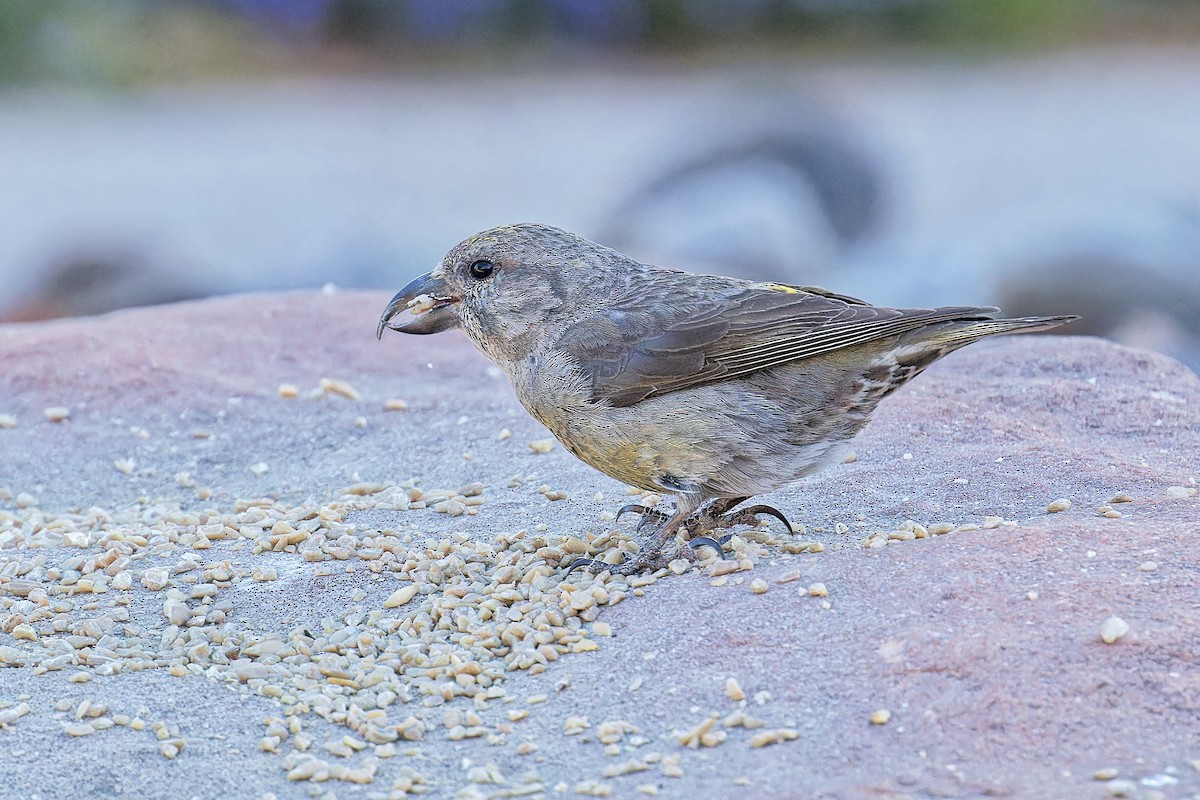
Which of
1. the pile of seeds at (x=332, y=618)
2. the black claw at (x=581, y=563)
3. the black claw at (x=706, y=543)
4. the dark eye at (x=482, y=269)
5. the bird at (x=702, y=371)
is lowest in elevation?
the pile of seeds at (x=332, y=618)

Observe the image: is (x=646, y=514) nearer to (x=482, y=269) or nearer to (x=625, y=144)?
(x=482, y=269)

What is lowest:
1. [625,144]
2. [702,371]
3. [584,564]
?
[584,564]

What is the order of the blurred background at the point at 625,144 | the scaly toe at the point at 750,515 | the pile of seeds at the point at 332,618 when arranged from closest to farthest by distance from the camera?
the pile of seeds at the point at 332,618 → the scaly toe at the point at 750,515 → the blurred background at the point at 625,144

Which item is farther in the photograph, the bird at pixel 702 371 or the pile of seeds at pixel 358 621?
the bird at pixel 702 371

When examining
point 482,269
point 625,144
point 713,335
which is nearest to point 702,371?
point 713,335

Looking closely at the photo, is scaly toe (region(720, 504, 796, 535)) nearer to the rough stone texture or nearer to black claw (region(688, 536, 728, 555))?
the rough stone texture

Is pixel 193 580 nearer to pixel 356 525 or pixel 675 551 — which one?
pixel 356 525

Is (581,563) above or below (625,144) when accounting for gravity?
below

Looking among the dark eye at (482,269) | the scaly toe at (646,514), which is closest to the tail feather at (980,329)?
the scaly toe at (646,514)

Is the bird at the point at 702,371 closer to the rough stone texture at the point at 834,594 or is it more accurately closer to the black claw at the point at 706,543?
the black claw at the point at 706,543
